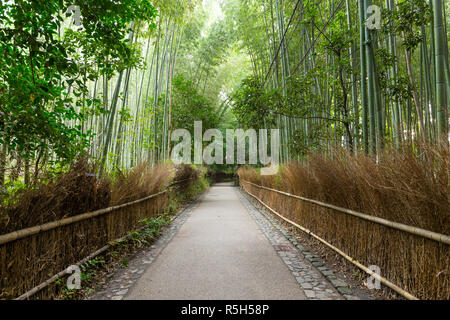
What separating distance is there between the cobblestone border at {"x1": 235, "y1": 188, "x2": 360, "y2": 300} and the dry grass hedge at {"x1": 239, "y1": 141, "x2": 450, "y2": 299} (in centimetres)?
30

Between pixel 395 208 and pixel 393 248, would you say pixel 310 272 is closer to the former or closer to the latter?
pixel 393 248

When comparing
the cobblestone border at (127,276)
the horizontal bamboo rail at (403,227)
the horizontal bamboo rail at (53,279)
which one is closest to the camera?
the horizontal bamboo rail at (403,227)

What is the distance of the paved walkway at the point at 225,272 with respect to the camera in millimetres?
2043

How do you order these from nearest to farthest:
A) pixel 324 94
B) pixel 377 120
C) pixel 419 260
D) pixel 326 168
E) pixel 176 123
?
pixel 419 260 < pixel 377 120 < pixel 326 168 < pixel 324 94 < pixel 176 123

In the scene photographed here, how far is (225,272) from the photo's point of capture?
2504 millimetres

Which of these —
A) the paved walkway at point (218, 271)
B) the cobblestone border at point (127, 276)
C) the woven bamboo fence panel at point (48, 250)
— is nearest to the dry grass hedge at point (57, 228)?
the woven bamboo fence panel at point (48, 250)

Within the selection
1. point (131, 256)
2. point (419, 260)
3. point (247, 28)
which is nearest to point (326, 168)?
point (419, 260)

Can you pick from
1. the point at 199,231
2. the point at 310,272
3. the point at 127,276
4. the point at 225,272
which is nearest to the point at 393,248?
the point at 310,272

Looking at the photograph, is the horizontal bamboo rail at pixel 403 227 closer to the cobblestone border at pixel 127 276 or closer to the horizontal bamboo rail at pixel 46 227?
the cobblestone border at pixel 127 276

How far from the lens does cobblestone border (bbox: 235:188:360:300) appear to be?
2.04 meters

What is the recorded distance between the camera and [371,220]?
7.13 ft

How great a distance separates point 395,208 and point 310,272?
3.49ft
